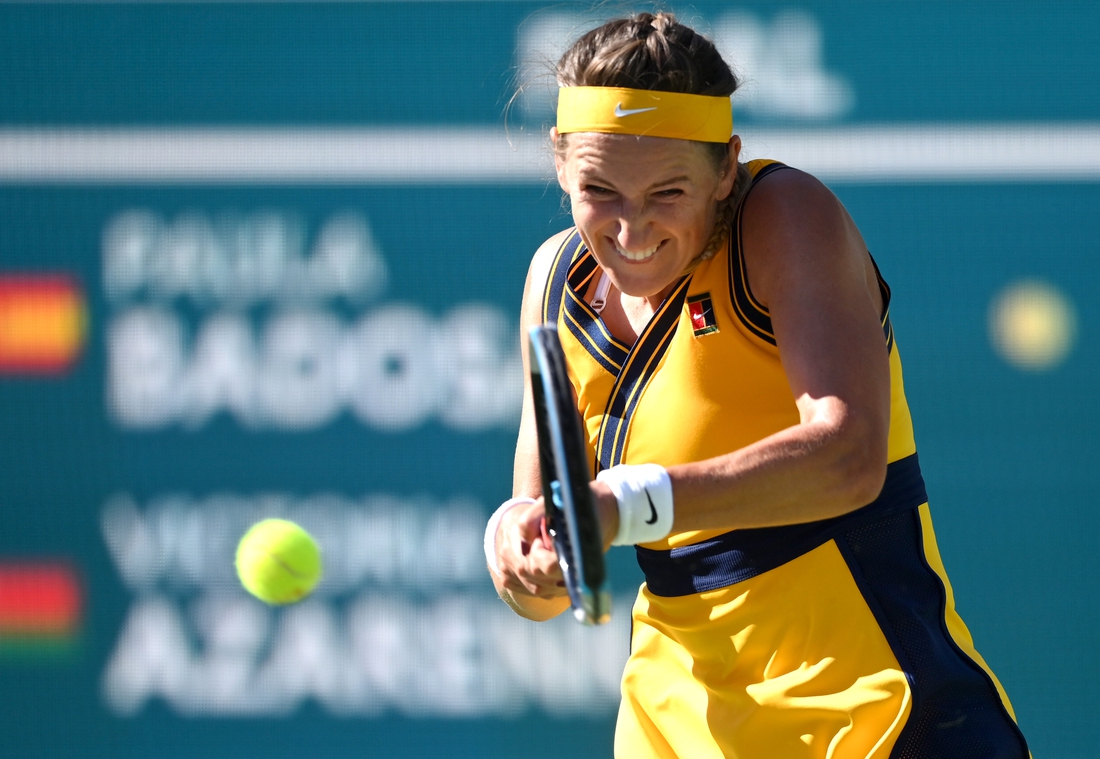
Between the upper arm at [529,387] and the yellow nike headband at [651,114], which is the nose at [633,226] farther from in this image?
the upper arm at [529,387]

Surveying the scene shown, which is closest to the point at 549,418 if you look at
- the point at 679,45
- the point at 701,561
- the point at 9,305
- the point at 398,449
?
the point at 701,561

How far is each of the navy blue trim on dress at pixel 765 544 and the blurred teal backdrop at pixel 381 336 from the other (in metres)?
1.48

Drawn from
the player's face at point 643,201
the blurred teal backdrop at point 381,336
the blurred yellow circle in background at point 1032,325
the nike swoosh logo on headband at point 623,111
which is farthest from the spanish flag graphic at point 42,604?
the blurred yellow circle in background at point 1032,325

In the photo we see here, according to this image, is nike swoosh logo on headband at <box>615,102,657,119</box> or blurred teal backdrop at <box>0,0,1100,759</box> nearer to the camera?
nike swoosh logo on headband at <box>615,102,657,119</box>

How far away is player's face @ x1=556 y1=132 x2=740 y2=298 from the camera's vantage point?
59.1 inches

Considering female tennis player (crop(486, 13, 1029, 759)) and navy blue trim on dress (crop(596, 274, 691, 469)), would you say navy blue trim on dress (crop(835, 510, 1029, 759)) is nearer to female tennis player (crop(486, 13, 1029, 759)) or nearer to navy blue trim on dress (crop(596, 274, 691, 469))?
female tennis player (crop(486, 13, 1029, 759))

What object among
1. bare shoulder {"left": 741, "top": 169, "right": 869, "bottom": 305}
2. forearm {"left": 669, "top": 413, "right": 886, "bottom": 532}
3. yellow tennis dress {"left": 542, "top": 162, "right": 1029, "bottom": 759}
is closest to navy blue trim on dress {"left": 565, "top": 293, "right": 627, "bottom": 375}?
yellow tennis dress {"left": 542, "top": 162, "right": 1029, "bottom": 759}

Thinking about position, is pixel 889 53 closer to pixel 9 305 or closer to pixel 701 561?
pixel 701 561

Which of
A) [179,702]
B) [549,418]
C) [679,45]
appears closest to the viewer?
[549,418]

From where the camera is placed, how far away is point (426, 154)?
10.3ft

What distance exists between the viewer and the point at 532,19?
313cm

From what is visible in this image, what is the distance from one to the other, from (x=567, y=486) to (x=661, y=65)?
64cm

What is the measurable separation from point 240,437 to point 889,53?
2.02m

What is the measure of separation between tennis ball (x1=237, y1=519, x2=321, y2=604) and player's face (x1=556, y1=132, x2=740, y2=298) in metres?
1.53
